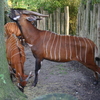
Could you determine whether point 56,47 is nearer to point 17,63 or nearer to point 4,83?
point 17,63

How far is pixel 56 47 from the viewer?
4.43 metres

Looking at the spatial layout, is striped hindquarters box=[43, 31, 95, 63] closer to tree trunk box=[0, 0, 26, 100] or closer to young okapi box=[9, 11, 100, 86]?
young okapi box=[9, 11, 100, 86]

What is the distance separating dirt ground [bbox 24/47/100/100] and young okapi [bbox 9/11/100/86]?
0.25 metres

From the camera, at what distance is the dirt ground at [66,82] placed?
4.07m

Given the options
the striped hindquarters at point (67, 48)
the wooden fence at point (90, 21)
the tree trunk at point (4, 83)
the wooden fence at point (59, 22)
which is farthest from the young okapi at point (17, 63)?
the wooden fence at point (59, 22)

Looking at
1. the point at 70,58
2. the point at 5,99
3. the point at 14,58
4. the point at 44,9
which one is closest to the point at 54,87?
the point at 70,58

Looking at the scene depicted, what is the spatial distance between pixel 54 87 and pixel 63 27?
3.96 metres

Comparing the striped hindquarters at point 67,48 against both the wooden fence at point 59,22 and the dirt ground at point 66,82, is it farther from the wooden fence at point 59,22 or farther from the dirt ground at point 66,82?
the wooden fence at point 59,22

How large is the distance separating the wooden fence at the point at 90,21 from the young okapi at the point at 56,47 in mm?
652

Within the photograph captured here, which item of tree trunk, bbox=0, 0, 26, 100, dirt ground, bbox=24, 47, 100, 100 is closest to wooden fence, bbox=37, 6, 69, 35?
dirt ground, bbox=24, 47, 100, 100

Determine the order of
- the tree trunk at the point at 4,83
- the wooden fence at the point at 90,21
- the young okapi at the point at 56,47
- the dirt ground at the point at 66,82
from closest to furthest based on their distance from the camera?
the tree trunk at the point at 4,83
the dirt ground at the point at 66,82
the young okapi at the point at 56,47
the wooden fence at the point at 90,21

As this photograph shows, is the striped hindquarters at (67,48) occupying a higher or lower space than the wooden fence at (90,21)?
lower

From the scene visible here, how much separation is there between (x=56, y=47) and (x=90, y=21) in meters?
1.58

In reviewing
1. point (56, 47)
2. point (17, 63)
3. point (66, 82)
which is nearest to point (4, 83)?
point (17, 63)
